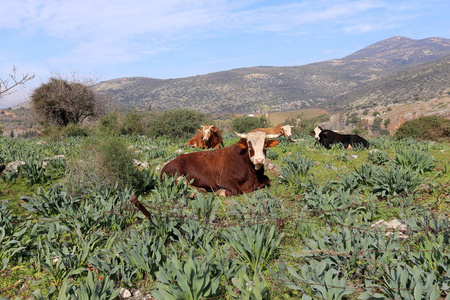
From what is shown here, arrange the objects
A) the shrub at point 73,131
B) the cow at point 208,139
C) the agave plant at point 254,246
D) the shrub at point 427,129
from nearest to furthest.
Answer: the agave plant at point 254,246
the cow at point 208,139
the shrub at point 427,129
the shrub at point 73,131

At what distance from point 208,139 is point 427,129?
11.1 meters

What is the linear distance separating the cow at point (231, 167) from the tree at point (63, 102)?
1957 cm

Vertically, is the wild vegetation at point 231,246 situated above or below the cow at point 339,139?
above

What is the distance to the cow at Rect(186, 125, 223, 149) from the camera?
12.0m

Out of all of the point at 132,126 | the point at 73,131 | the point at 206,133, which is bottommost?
the point at 206,133

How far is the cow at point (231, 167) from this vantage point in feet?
17.6

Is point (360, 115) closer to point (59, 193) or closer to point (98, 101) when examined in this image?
point (98, 101)

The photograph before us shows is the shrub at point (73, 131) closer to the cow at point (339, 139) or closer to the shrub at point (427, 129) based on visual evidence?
the cow at point (339, 139)

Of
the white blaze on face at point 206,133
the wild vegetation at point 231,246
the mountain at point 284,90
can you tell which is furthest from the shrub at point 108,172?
the mountain at point 284,90

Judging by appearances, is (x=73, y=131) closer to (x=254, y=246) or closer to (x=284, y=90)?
(x=254, y=246)

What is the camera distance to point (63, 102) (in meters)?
21.4

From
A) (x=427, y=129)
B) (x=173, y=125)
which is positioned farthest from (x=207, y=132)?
(x=427, y=129)

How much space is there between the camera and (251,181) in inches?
221

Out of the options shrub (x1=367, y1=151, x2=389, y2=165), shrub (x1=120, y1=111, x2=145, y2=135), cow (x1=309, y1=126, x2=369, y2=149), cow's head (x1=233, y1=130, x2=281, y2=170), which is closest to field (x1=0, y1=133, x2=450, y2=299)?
cow's head (x1=233, y1=130, x2=281, y2=170)
